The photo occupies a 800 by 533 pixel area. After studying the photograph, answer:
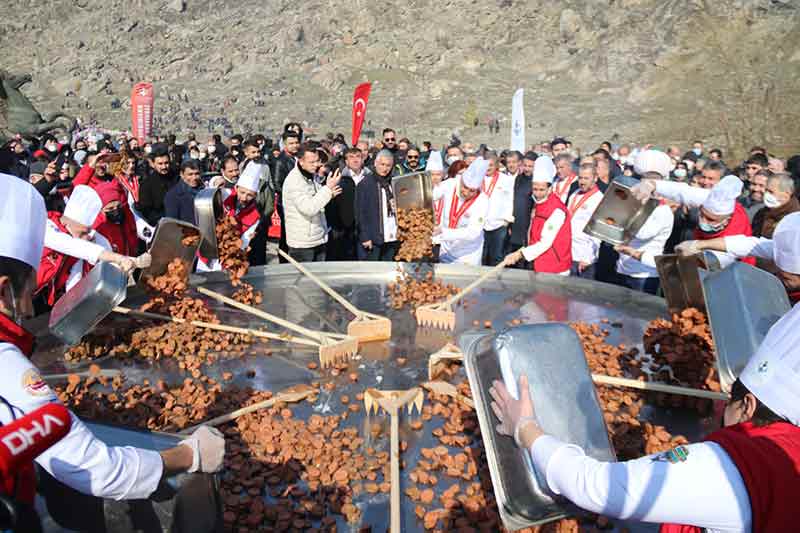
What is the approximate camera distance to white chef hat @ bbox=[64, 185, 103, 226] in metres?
4.22

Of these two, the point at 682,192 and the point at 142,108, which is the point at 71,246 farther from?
the point at 142,108

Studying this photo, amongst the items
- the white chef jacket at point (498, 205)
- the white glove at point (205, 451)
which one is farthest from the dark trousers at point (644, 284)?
the white glove at point (205, 451)

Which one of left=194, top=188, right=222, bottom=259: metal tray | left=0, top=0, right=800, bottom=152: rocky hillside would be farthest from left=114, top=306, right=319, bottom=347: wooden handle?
left=0, top=0, right=800, bottom=152: rocky hillside

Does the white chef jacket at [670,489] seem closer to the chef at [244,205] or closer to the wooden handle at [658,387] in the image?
the wooden handle at [658,387]

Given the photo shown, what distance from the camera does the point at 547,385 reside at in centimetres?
238

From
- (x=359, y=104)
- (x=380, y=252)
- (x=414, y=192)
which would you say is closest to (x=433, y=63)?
(x=359, y=104)

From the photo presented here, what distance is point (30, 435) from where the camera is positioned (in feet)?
4.55

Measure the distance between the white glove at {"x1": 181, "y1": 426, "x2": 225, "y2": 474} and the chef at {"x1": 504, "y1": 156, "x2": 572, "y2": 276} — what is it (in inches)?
157

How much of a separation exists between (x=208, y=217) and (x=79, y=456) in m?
3.56

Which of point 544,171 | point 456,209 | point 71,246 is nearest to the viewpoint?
point 71,246

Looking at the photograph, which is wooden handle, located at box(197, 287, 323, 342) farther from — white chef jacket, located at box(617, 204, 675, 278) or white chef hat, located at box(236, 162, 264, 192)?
white chef jacket, located at box(617, 204, 675, 278)

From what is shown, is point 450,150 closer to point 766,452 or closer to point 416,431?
point 416,431

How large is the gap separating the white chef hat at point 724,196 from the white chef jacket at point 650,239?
69cm

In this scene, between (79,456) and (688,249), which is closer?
(79,456)
